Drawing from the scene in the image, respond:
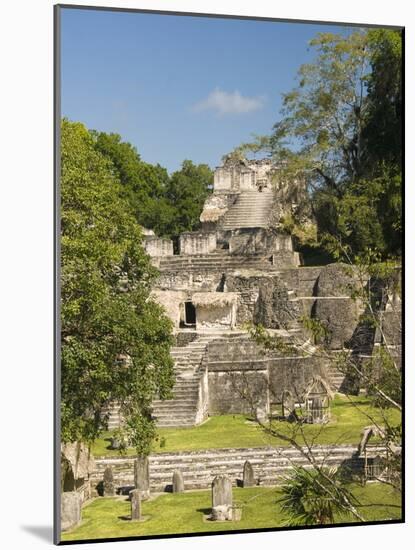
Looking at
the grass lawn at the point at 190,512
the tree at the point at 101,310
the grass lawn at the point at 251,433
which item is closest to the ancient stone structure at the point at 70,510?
the grass lawn at the point at 190,512

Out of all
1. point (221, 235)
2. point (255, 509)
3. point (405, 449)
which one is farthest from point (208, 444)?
point (221, 235)

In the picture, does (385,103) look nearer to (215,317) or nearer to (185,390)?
(215,317)

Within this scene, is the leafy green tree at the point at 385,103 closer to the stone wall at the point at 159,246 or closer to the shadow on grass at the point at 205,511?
the stone wall at the point at 159,246

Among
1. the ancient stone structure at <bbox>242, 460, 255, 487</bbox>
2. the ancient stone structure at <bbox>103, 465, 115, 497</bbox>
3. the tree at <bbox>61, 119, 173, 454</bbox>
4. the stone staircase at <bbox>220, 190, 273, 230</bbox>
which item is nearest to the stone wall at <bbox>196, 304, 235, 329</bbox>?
the stone staircase at <bbox>220, 190, 273, 230</bbox>

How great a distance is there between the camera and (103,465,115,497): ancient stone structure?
11.8m

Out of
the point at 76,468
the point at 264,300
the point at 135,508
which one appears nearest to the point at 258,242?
the point at 264,300

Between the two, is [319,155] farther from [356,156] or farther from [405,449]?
[405,449]

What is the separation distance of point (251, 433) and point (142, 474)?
1.41 m

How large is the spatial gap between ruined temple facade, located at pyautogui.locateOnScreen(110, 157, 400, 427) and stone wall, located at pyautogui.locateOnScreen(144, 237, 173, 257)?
0.02 meters

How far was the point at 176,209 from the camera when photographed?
48.8 feet

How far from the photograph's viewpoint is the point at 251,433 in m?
12.7

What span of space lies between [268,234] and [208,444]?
2916mm

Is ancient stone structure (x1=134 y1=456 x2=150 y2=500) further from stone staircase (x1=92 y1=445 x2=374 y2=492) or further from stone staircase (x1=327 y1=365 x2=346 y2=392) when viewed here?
stone staircase (x1=327 y1=365 x2=346 y2=392)

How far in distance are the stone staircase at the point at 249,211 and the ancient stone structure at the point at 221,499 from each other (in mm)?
3573
